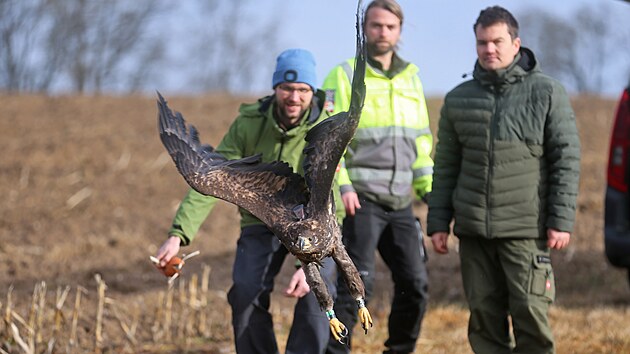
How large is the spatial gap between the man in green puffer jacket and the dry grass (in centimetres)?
110

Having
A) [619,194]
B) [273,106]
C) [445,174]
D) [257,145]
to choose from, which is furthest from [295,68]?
[619,194]

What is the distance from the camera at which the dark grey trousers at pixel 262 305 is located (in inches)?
191

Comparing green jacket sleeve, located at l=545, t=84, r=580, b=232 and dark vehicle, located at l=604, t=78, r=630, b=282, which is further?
dark vehicle, located at l=604, t=78, r=630, b=282

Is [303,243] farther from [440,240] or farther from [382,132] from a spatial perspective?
[382,132]

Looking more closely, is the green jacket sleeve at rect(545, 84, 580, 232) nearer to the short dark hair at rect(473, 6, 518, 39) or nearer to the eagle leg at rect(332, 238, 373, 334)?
the short dark hair at rect(473, 6, 518, 39)

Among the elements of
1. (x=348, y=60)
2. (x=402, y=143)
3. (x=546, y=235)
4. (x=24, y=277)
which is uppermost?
(x=348, y=60)

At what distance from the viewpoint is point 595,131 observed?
15.5 metres

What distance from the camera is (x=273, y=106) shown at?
16.8ft

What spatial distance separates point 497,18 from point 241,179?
5.89 feet

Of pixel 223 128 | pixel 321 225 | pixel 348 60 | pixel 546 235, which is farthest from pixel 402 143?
pixel 223 128

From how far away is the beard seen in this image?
214 inches

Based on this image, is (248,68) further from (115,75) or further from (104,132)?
(104,132)

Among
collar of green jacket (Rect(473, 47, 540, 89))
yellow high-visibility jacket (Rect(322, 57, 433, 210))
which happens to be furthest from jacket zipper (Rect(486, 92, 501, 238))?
yellow high-visibility jacket (Rect(322, 57, 433, 210))

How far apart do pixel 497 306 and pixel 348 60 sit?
173 cm
